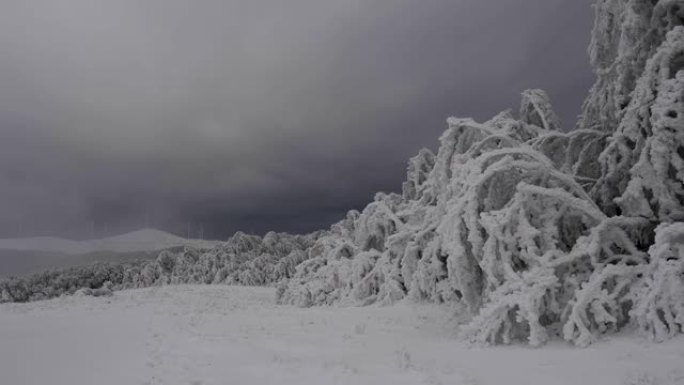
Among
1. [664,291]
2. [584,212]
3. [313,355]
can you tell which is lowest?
[313,355]

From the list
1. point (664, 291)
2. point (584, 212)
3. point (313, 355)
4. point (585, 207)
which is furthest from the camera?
point (584, 212)

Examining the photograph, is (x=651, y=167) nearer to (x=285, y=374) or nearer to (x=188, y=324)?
(x=285, y=374)

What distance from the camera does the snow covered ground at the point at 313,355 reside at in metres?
6.12

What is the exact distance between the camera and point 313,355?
26.2 feet

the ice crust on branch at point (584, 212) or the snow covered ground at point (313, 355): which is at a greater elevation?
the ice crust on branch at point (584, 212)

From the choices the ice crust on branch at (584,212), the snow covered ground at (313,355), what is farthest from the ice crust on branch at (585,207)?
the snow covered ground at (313,355)

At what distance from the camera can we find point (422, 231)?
42.1 ft

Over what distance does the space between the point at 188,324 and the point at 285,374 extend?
255 inches

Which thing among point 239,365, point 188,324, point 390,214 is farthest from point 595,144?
point 188,324

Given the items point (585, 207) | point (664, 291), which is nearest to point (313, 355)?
point (664, 291)

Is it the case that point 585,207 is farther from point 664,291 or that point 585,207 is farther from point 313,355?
point 313,355

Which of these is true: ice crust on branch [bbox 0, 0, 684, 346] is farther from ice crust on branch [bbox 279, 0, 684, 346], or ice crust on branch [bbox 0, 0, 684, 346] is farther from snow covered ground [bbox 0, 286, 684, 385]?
A: snow covered ground [bbox 0, 286, 684, 385]

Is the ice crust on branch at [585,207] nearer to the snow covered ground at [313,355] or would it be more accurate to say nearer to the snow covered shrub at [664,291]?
the snow covered shrub at [664,291]

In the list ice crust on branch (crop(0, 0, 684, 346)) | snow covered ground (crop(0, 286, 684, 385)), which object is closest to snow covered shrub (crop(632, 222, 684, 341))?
ice crust on branch (crop(0, 0, 684, 346))
